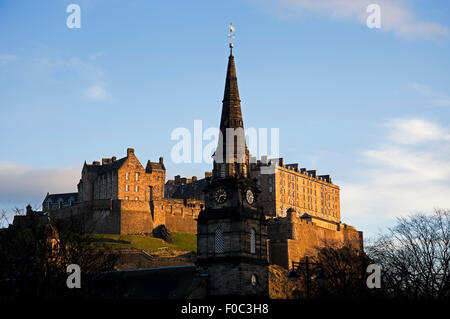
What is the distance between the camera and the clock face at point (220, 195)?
6656 centimetres

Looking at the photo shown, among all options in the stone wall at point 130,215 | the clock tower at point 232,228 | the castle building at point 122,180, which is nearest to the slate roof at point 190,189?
the castle building at point 122,180

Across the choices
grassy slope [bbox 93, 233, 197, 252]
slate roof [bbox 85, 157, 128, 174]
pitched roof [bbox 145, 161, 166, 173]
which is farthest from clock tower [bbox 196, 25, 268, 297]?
pitched roof [bbox 145, 161, 166, 173]

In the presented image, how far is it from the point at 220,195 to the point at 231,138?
575 centimetres

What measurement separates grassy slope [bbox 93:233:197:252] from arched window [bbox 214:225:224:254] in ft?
164

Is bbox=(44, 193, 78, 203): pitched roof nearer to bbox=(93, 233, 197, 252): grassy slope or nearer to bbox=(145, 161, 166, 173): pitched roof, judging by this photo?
bbox=(145, 161, 166, 173): pitched roof

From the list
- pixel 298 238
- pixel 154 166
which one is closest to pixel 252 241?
pixel 298 238

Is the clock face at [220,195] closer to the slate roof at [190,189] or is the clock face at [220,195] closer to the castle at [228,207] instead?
the castle at [228,207]

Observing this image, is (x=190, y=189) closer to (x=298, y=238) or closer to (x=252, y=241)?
(x=298, y=238)

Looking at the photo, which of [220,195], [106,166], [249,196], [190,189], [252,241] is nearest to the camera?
[252,241]

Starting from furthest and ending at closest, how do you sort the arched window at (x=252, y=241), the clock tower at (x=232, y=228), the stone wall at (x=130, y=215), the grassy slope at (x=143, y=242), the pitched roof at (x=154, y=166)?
the pitched roof at (x=154, y=166), the stone wall at (x=130, y=215), the grassy slope at (x=143, y=242), the arched window at (x=252, y=241), the clock tower at (x=232, y=228)

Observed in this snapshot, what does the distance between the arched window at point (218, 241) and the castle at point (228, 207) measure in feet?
0.30

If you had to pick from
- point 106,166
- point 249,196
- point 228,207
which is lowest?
point 228,207

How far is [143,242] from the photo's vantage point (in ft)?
402
